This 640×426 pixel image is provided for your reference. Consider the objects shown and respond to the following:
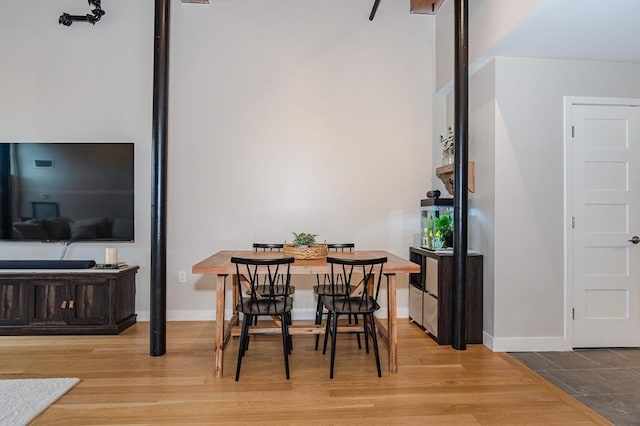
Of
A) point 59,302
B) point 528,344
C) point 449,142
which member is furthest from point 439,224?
point 59,302

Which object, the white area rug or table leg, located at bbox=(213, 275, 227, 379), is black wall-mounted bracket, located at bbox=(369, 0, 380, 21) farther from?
the white area rug

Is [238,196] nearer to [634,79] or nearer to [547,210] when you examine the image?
[547,210]

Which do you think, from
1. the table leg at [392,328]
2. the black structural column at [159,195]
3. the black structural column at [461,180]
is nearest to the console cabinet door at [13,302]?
the black structural column at [159,195]

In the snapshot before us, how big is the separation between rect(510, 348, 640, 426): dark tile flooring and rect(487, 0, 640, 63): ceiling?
8.31 ft

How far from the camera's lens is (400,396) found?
250cm

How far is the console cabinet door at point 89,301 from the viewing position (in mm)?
3715

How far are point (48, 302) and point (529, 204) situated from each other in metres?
4.47

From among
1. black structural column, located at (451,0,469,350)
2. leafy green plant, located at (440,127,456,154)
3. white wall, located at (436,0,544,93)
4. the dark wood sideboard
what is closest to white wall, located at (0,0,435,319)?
white wall, located at (436,0,544,93)

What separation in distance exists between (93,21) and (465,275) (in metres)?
4.48

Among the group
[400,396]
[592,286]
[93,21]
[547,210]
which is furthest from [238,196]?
[592,286]

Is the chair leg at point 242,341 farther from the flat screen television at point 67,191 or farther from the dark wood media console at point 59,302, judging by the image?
the flat screen television at point 67,191

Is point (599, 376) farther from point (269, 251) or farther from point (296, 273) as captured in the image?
point (269, 251)

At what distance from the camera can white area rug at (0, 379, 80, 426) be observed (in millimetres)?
2199

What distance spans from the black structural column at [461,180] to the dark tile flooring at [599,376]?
539mm
